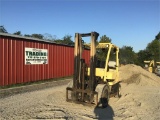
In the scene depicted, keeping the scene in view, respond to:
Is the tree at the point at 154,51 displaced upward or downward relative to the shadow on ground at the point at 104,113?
upward

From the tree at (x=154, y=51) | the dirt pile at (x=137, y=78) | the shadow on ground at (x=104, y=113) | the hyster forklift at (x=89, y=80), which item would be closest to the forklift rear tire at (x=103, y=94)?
the hyster forklift at (x=89, y=80)

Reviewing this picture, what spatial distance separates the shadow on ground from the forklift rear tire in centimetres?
18

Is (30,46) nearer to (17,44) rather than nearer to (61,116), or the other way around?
(17,44)

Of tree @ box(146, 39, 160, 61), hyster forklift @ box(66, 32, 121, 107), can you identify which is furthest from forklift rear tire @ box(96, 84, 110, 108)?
tree @ box(146, 39, 160, 61)

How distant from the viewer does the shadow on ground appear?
Answer: 7.80m

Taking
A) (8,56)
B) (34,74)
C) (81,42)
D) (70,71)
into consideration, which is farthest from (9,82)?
(70,71)

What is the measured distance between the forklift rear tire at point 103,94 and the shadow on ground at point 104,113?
0.59 ft

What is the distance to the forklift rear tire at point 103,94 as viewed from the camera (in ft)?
29.1

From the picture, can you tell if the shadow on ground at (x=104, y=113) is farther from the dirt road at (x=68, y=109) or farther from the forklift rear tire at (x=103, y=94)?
the forklift rear tire at (x=103, y=94)

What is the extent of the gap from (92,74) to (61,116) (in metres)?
2.10

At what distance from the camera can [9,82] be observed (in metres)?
13.5

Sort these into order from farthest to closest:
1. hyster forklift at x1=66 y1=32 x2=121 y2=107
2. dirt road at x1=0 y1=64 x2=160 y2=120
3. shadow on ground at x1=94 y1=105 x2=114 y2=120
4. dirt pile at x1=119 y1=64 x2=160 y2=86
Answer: dirt pile at x1=119 y1=64 x2=160 y2=86 < hyster forklift at x1=66 y1=32 x2=121 y2=107 < shadow on ground at x1=94 y1=105 x2=114 y2=120 < dirt road at x1=0 y1=64 x2=160 y2=120

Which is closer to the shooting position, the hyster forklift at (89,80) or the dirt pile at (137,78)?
the hyster forklift at (89,80)

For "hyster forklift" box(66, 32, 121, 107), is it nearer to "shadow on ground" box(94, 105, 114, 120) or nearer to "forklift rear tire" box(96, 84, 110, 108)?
"forklift rear tire" box(96, 84, 110, 108)
